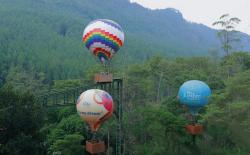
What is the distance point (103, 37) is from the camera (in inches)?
519

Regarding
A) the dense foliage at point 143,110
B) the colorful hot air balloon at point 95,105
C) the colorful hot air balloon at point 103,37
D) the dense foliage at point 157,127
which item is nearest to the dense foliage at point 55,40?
the dense foliage at point 143,110

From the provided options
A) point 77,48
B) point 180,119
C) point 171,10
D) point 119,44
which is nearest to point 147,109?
point 180,119

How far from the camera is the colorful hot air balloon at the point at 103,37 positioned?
519 inches

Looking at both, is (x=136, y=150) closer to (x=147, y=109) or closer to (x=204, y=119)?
(x=147, y=109)

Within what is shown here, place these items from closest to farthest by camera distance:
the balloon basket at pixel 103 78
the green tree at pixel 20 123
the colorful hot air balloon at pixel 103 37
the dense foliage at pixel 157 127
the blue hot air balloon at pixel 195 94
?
1. the colorful hot air balloon at pixel 103 37
2. the balloon basket at pixel 103 78
3. the green tree at pixel 20 123
4. the dense foliage at pixel 157 127
5. the blue hot air balloon at pixel 195 94

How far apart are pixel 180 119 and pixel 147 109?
177cm

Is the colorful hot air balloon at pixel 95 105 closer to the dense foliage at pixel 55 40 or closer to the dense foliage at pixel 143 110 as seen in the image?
the dense foliage at pixel 143 110

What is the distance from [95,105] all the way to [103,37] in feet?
7.16

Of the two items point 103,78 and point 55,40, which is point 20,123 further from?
point 55,40

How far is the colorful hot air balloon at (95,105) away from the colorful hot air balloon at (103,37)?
1.50 meters

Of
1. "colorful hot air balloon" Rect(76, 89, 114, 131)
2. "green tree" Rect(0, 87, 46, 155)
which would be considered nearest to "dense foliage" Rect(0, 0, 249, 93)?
"green tree" Rect(0, 87, 46, 155)

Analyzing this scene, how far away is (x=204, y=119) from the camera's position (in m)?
17.5

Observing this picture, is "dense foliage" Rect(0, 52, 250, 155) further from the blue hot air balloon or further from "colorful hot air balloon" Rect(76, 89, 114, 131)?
"colorful hot air balloon" Rect(76, 89, 114, 131)

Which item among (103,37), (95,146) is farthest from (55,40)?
(95,146)
